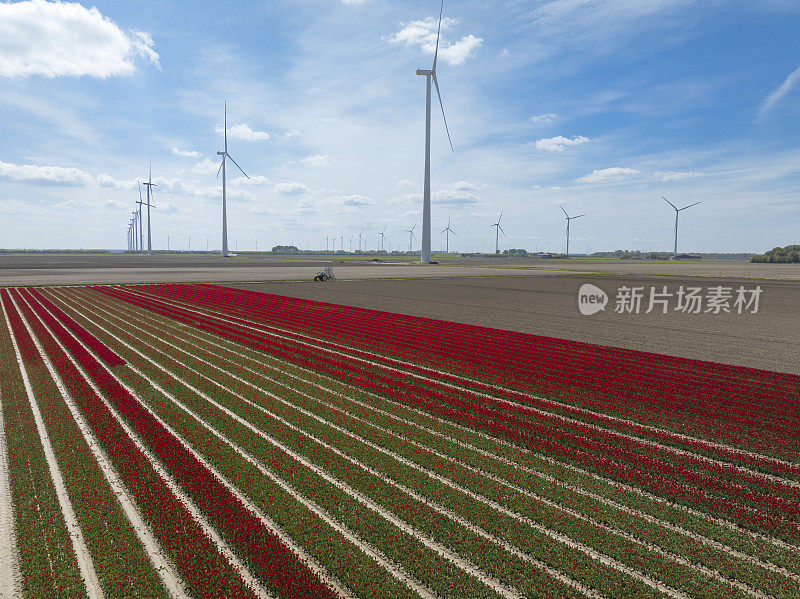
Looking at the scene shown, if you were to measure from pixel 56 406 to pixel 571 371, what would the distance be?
1320 centimetres

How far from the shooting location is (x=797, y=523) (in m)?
6.55

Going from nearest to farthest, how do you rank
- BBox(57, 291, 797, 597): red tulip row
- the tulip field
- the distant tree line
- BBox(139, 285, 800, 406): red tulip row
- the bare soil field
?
the tulip field
BBox(57, 291, 797, 597): red tulip row
BBox(139, 285, 800, 406): red tulip row
the bare soil field
the distant tree line

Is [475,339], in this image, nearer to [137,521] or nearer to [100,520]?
[137,521]

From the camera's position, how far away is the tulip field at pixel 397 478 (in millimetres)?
5516

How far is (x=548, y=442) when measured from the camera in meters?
8.98

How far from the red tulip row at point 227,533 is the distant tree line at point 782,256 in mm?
160172

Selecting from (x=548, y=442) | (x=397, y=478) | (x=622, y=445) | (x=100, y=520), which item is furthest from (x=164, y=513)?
(x=622, y=445)

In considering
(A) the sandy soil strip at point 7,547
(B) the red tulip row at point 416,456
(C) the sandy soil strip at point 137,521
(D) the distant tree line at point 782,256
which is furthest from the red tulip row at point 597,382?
(D) the distant tree line at point 782,256

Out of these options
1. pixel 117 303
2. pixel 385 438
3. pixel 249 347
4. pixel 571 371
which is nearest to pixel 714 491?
pixel 385 438

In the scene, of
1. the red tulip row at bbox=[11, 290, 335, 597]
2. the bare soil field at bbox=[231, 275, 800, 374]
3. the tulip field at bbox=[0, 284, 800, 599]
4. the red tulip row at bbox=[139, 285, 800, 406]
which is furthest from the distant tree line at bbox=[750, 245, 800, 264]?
the red tulip row at bbox=[11, 290, 335, 597]

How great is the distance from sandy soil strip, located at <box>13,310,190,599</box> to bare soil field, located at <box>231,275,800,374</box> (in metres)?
16.3

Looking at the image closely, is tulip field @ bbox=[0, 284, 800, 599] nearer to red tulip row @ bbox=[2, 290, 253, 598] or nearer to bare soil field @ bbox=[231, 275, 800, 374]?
red tulip row @ bbox=[2, 290, 253, 598]

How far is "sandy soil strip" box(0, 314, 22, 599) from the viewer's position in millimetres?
5363

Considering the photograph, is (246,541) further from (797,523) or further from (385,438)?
(797,523)
